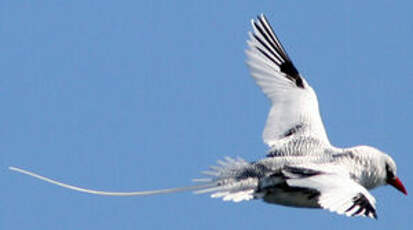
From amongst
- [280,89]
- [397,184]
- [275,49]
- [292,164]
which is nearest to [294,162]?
[292,164]

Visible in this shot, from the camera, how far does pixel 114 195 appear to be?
48.9 feet

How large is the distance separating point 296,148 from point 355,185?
2.04m

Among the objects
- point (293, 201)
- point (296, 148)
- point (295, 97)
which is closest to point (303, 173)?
point (293, 201)

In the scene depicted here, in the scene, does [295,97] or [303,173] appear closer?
[303,173]

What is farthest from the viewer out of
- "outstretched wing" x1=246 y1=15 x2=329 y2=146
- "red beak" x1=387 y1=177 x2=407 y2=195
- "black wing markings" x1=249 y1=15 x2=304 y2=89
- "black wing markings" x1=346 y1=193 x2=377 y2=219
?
"black wing markings" x1=249 y1=15 x2=304 y2=89

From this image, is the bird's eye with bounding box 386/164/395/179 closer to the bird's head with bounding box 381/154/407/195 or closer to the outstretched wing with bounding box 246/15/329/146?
the bird's head with bounding box 381/154/407/195

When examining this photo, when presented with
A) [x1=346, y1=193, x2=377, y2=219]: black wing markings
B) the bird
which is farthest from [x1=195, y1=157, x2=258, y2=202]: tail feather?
[x1=346, y1=193, x2=377, y2=219]: black wing markings

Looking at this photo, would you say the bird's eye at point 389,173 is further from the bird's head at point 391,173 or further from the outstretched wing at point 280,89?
the outstretched wing at point 280,89

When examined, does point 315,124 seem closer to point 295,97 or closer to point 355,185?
point 295,97

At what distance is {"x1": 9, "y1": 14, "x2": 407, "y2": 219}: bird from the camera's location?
46.2 feet

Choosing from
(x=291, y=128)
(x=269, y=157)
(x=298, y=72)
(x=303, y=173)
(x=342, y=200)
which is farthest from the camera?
(x=298, y=72)

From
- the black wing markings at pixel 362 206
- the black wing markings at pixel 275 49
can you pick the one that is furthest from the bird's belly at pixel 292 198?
the black wing markings at pixel 275 49

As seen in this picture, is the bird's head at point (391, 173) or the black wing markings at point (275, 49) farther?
the black wing markings at point (275, 49)

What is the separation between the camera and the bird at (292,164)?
1408 cm
